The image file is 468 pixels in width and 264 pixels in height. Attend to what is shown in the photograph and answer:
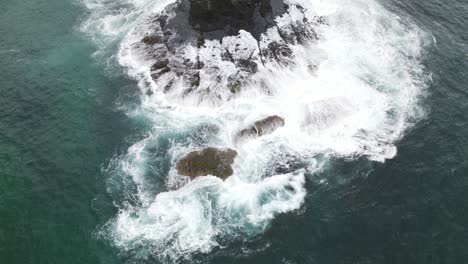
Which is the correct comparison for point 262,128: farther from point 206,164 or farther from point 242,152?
point 206,164

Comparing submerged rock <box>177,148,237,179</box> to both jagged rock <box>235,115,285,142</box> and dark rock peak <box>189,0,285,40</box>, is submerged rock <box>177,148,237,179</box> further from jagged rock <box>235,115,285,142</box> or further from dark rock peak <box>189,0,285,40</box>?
dark rock peak <box>189,0,285,40</box>

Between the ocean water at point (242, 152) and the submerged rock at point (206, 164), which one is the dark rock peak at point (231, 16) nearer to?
the ocean water at point (242, 152)

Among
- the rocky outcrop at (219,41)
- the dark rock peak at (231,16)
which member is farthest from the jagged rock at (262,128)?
the dark rock peak at (231,16)

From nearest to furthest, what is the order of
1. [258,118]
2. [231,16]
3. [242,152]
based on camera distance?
[242,152] < [258,118] < [231,16]

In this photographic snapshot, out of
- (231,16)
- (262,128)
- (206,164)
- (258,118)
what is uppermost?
(231,16)

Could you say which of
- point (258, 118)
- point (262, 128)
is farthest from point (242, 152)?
point (258, 118)

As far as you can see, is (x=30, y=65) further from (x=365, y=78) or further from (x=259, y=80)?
(x=365, y=78)
